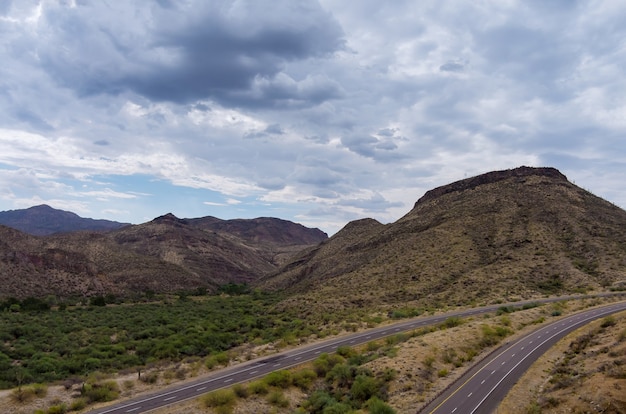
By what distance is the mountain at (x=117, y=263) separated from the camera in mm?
81500

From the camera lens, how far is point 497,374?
2723 cm

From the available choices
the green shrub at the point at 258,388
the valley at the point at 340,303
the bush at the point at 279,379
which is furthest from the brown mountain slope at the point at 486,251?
the green shrub at the point at 258,388

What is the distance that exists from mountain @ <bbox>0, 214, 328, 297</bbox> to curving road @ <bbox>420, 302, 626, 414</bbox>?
79.3m

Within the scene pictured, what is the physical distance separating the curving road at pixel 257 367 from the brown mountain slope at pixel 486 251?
15.2 meters

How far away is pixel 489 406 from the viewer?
21859mm

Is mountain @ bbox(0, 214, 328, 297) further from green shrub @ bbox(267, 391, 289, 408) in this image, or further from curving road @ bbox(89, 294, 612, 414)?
green shrub @ bbox(267, 391, 289, 408)

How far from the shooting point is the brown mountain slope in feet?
207

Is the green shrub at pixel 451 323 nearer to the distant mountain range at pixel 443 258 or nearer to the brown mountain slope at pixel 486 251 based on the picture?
the distant mountain range at pixel 443 258

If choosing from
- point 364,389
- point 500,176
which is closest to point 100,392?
→ point 364,389

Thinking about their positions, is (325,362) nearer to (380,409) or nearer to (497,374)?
(380,409)

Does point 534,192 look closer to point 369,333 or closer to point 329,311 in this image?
point 329,311

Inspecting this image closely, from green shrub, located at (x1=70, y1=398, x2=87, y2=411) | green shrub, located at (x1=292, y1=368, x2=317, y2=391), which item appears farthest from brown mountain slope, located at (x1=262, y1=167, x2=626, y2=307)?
green shrub, located at (x1=70, y1=398, x2=87, y2=411)

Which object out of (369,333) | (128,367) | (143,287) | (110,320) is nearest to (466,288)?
(369,333)

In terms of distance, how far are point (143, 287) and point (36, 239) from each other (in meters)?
27.2
